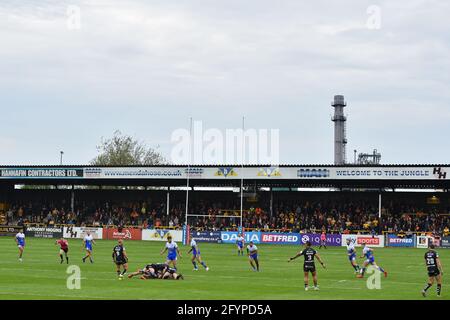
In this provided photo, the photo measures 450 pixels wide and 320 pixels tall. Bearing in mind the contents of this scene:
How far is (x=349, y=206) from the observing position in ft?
265

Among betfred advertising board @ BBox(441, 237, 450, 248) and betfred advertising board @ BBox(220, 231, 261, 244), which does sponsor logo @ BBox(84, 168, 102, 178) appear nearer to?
betfred advertising board @ BBox(220, 231, 261, 244)

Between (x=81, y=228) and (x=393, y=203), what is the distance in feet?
109

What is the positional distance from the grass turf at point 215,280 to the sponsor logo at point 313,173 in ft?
Result: 62.9

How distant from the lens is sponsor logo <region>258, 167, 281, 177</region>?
75312mm

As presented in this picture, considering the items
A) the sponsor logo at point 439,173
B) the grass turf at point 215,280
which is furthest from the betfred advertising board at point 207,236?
the sponsor logo at point 439,173

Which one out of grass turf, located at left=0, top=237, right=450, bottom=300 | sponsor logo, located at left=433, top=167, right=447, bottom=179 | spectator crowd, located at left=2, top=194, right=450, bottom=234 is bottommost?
grass turf, located at left=0, top=237, right=450, bottom=300

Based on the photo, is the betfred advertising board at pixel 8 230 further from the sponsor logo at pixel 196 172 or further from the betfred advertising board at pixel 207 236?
the betfred advertising board at pixel 207 236

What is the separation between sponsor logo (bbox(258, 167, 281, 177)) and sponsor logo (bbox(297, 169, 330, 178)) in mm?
2075

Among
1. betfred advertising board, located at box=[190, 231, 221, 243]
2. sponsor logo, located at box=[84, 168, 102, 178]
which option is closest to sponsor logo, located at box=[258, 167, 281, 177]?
betfred advertising board, located at box=[190, 231, 221, 243]

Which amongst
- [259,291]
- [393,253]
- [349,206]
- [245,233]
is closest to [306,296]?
[259,291]

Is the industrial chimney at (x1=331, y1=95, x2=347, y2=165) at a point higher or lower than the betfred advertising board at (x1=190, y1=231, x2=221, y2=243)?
higher

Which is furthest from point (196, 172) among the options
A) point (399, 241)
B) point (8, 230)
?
point (8, 230)

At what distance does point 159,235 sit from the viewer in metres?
76.6

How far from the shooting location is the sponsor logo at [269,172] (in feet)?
247
